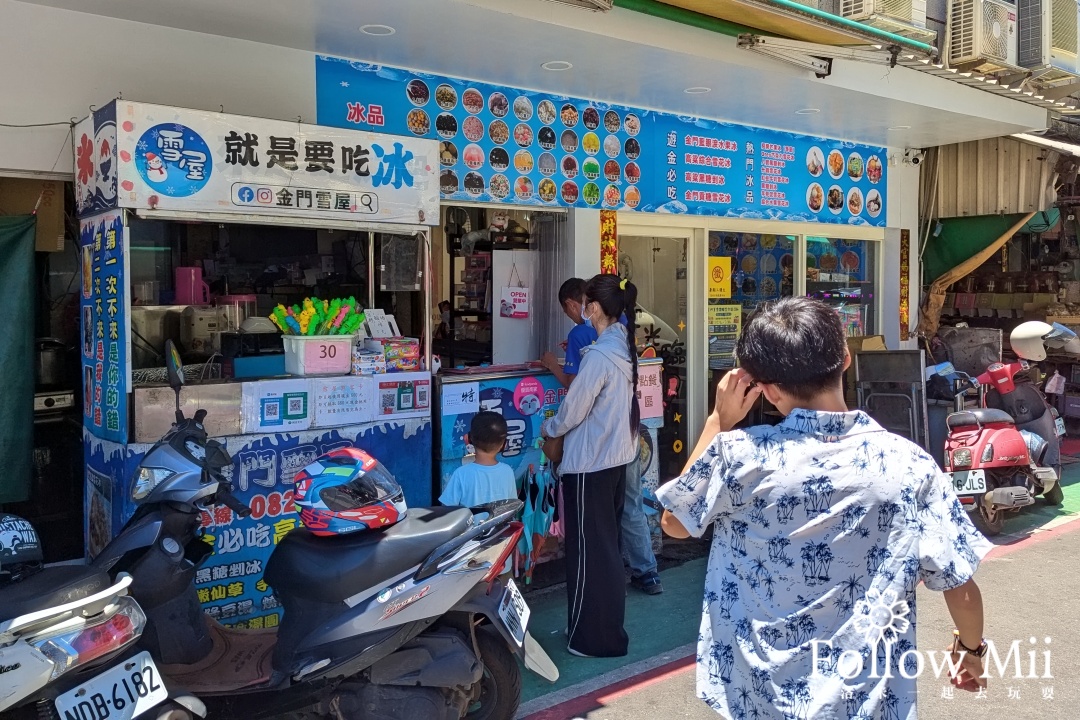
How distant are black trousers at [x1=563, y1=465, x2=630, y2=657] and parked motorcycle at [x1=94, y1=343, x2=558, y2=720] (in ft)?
2.42

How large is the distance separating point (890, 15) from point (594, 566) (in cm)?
532

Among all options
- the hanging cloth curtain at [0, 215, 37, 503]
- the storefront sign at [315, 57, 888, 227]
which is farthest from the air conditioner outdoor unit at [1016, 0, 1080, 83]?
the hanging cloth curtain at [0, 215, 37, 503]

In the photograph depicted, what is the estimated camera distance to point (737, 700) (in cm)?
213

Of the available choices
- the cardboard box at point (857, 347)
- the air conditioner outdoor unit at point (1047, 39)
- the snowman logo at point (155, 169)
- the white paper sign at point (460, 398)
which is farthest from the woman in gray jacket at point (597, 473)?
the air conditioner outdoor unit at point (1047, 39)

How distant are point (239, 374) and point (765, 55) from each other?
3946 millimetres

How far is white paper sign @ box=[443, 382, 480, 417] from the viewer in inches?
203

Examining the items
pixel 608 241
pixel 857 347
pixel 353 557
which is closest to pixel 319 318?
pixel 353 557

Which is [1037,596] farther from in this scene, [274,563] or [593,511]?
[274,563]

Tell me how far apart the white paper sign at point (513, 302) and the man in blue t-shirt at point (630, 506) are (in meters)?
1.11

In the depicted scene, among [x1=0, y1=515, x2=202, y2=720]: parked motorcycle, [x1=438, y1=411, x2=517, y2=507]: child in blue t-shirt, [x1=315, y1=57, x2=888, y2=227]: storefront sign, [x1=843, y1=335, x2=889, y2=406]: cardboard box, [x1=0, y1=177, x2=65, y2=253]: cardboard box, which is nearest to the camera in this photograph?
[x1=0, y1=515, x2=202, y2=720]: parked motorcycle

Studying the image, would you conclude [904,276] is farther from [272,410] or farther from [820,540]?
[820,540]

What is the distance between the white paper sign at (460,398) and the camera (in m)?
5.16

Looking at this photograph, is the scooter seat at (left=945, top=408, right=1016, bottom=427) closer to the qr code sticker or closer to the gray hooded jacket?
the gray hooded jacket

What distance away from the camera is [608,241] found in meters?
6.64
